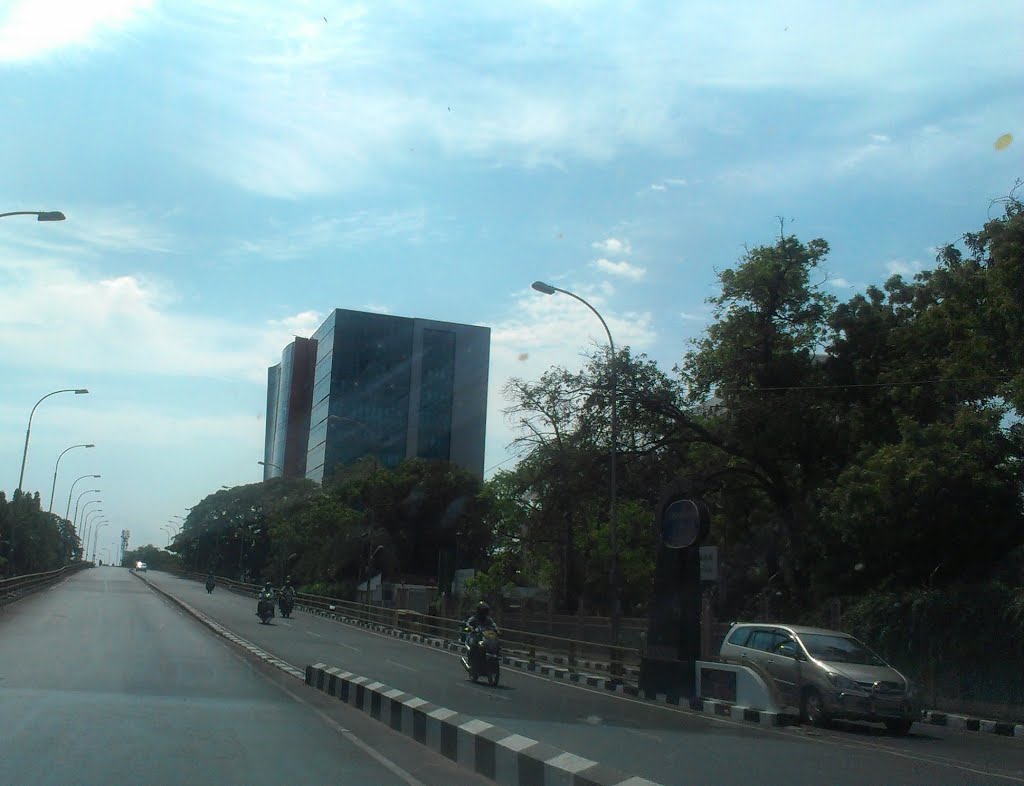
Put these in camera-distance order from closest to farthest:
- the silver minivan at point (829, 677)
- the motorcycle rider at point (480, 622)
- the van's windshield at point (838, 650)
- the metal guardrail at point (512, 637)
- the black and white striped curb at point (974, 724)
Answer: the silver minivan at point (829, 677), the van's windshield at point (838, 650), the black and white striped curb at point (974, 724), the motorcycle rider at point (480, 622), the metal guardrail at point (512, 637)

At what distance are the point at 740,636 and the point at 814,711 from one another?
3223 millimetres

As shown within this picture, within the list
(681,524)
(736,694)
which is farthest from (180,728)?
(681,524)

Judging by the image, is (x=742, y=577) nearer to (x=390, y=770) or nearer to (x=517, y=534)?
(x=517, y=534)

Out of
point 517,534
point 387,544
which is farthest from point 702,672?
point 387,544

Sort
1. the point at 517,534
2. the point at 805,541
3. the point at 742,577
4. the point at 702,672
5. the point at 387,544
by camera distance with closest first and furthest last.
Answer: the point at 702,672, the point at 805,541, the point at 742,577, the point at 517,534, the point at 387,544

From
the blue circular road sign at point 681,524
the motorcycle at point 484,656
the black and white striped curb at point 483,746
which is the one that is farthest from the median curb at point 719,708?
the black and white striped curb at point 483,746

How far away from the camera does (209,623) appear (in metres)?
31.3

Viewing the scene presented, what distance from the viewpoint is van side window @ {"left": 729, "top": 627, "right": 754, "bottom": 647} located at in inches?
712

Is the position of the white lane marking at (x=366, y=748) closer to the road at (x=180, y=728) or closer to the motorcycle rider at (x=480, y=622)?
the road at (x=180, y=728)

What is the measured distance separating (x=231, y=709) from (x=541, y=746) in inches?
242

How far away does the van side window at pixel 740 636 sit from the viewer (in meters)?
18.1

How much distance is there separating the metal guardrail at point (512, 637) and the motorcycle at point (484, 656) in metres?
3.23

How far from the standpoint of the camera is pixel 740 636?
1831cm

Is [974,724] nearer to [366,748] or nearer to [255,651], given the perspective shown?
[366,748]
